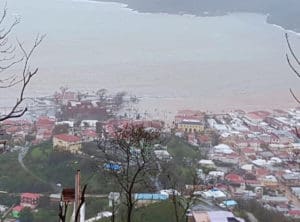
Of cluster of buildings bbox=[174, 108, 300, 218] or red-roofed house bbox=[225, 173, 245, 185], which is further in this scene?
red-roofed house bbox=[225, 173, 245, 185]

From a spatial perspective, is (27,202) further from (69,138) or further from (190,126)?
(190,126)

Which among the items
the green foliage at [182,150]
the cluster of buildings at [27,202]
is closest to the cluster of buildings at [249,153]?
the green foliage at [182,150]

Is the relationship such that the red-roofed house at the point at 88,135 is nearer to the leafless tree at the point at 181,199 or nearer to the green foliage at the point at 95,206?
the leafless tree at the point at 181,199

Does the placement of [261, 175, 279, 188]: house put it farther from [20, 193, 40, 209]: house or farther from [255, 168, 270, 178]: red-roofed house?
[20, 193, 40, 209]: house

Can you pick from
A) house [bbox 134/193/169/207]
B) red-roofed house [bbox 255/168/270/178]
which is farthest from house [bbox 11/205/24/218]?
red-roofed house [bbox 255/168/270/178]

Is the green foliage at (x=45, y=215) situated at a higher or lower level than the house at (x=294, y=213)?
higher

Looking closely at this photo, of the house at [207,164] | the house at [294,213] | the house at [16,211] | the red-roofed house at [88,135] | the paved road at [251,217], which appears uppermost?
the red-roofed house at [88,135]
